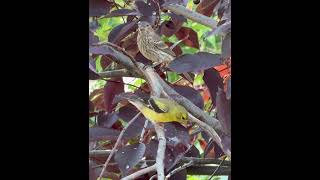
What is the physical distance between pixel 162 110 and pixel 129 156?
12 centimetres

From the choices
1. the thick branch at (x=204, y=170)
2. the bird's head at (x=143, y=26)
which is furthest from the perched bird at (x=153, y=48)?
the thick branch at (x=204, y=170)

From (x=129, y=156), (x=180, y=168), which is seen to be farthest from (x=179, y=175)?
(x=129, y=156)

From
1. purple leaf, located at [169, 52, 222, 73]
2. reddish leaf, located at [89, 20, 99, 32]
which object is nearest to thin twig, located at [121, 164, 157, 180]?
purple leaf, located at [169, 52, 222, 73]

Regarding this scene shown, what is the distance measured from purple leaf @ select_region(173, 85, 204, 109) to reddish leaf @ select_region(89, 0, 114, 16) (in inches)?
9.5

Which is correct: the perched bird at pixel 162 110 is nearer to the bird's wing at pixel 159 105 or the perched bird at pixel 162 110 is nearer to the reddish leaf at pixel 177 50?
the bird's wing at pixel 159 105

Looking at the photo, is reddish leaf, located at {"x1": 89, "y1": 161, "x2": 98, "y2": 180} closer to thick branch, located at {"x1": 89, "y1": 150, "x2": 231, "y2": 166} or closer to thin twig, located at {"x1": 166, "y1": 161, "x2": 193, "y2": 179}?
thick branch, located at {"x1": 89, "y1": 150, "x2": 231, "y2": 166}

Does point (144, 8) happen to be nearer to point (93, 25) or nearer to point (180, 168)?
point (93, 25)

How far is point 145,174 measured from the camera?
3.01 ft

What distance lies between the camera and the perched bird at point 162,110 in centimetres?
91

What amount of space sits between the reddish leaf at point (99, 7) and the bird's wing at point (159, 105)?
0.77 ft
